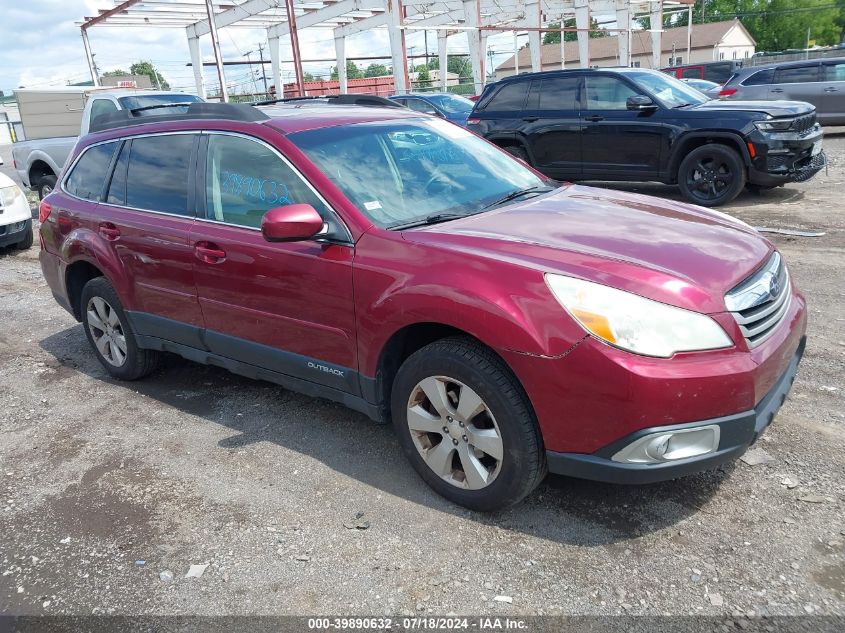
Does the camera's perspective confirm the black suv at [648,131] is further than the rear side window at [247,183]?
Yes

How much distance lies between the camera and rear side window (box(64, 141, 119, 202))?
480cm

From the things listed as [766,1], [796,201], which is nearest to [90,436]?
[796,201]

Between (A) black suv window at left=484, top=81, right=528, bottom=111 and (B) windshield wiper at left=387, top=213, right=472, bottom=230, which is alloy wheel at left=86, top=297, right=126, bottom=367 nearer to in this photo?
(B) windshield wiper at left=387, top=213, right=472, bottom=230

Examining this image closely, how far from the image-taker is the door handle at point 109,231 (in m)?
4.53

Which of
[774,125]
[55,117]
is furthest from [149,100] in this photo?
[774,125]

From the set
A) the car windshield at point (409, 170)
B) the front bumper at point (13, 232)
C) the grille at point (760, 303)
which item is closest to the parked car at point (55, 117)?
the front bumper at point (13, 232)

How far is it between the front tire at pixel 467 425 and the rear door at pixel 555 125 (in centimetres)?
798

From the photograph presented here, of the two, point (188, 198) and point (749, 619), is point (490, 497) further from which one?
point (188, 198)

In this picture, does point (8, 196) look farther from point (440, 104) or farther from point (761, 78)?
point (761, 78)

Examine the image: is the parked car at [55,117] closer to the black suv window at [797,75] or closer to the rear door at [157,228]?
the rear door at [157,228]

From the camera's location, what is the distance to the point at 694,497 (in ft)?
10.2

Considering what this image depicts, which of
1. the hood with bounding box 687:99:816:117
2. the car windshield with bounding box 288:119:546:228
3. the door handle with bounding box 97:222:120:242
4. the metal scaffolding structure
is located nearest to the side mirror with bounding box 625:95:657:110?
the hood with bounding box 687:99:816:117

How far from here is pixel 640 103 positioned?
31.1 ft

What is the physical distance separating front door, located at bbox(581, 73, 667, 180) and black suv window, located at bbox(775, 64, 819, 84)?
28.0 feet
